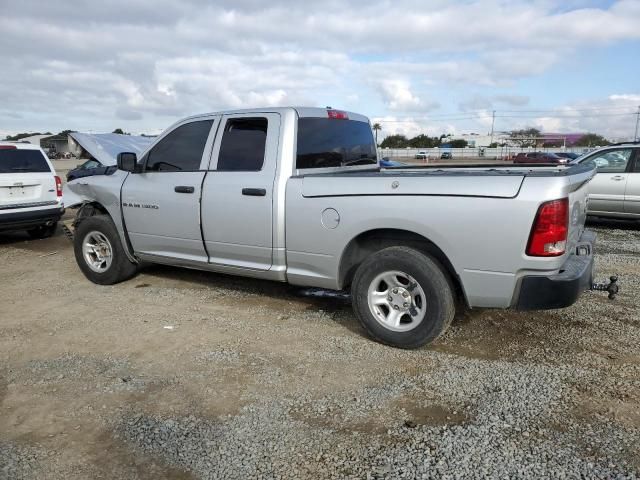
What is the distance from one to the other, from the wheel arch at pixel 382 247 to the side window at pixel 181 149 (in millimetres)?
1850

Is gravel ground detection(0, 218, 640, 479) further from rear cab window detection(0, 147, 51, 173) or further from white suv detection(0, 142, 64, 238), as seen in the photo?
rear cab window detection(0, 147, 51, 173)

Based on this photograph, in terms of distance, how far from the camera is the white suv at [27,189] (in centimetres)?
841

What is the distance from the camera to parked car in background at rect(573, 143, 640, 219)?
916cm

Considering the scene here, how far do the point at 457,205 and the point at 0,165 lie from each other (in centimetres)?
792

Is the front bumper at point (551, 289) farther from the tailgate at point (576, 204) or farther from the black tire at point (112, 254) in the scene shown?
the black tire at point (112, 254)

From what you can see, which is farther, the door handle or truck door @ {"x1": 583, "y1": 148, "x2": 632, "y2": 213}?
truck door @ {"x1": 583, "y1": 148, "x2": 632, "y2": 213}

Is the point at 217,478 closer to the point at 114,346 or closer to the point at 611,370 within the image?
the point at 114,346

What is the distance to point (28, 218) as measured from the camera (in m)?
8.63

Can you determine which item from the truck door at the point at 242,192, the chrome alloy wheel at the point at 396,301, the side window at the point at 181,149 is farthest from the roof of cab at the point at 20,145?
the chrome alloy wheel at the point at 396,301

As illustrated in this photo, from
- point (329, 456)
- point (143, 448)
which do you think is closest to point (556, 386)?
point (329, 456)

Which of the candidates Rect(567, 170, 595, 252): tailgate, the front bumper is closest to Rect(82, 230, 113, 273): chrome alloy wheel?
the front bumper

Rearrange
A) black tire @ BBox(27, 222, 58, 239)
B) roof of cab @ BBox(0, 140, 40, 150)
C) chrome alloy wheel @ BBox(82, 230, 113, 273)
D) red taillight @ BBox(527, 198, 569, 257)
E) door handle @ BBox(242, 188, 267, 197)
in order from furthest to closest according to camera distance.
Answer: black tire @ BBox(27, 222, 58, 239) → roof of cab @ BBox(0, 140, 40, 150) → chrome alloy wheel @ BBox(82, 230, 113, 273) → door handle @ BBox(242, 188, 267, 197) → red taillight @ BBox(527, 198, 569, 257)

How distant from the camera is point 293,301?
533cm

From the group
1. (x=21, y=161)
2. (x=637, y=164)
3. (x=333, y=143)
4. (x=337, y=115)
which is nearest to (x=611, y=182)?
(x=637, y=164)
